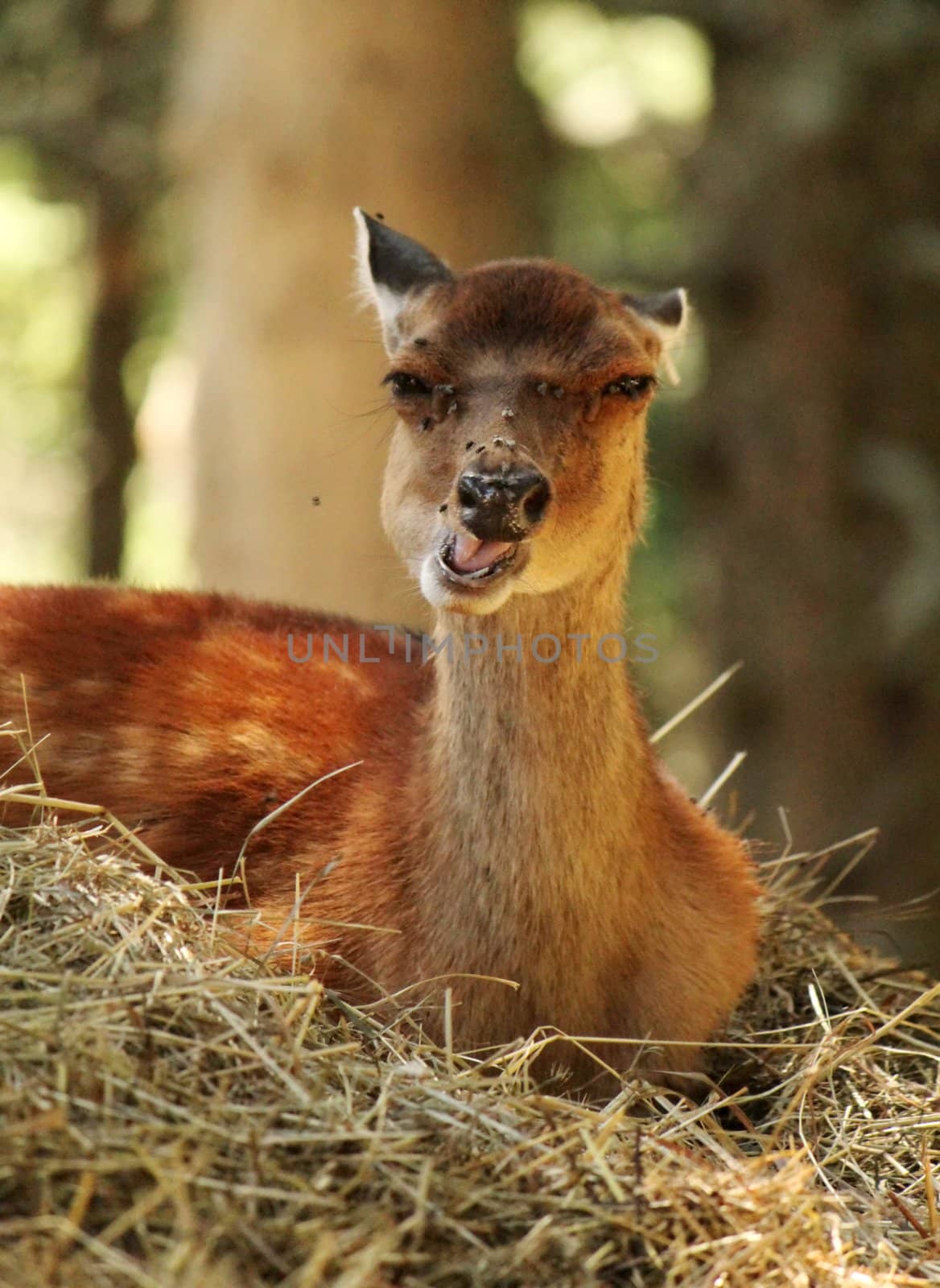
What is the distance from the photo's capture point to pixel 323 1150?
9.55 feet

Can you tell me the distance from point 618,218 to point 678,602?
3.75 m

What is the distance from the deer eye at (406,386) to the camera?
13.7 ft

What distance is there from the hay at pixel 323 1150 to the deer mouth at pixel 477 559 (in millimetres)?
981

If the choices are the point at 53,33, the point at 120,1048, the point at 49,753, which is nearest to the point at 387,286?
the point at 49,753

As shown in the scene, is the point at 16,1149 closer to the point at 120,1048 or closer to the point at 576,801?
the point at 120,1048

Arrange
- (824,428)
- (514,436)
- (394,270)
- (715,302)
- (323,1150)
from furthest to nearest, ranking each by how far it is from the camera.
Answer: (715,302), (824,428), (394,270), (514,436), (323,1150)

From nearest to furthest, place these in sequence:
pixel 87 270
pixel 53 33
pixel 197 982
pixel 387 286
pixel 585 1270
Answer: pixel 585 1270
pixel 197 982
pixel 387 286
pixel 53 33
pixel 87 270

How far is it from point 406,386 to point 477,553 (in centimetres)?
69

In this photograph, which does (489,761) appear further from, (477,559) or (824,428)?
(824,428)

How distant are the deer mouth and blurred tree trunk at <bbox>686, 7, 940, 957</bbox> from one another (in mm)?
5926

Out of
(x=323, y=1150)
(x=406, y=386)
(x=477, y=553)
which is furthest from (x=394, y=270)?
(x=323, y=1150)

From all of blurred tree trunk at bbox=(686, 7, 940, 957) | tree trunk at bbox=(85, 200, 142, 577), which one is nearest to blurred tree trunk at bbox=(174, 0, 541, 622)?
blurred tree trunk at bbox=(686, 7, 940, 957)

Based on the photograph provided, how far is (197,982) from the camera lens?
3246 mm

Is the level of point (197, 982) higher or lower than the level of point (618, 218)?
lower
